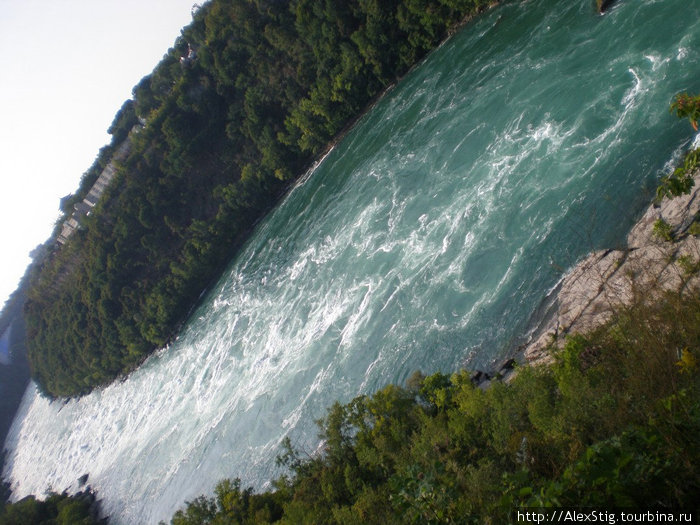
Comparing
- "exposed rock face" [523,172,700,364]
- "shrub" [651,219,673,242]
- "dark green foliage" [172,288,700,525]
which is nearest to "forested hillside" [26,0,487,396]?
"exposed rock face" [523,172,700,364]

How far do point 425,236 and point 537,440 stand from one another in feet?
60.4

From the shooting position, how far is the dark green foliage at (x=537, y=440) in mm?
4906

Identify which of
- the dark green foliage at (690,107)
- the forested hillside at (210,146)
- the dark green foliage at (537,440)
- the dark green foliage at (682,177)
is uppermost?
the forested hillside at (210,146)

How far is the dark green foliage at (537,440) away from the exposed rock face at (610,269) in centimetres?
256

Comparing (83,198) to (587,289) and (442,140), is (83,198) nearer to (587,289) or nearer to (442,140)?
(442,140)

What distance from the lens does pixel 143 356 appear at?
179 feet

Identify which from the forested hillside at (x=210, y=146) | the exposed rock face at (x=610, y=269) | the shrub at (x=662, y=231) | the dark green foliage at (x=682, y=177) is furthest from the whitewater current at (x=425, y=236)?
the dark green foliage at (x=682, y=177)

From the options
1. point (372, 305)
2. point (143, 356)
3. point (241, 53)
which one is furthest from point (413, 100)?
point (143, 356)

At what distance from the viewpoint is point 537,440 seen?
938cm

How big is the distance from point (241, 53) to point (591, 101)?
42.0 meters

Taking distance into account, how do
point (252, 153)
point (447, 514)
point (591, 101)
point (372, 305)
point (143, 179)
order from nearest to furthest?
1. point (447, 514)
2. point (591, 101)
3. point (372, 305)
4. point (252, 153)
5. point (143, 179)

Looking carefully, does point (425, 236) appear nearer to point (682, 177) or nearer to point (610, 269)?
point (610, 269)

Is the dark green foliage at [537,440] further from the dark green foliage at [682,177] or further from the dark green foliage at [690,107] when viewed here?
the dark green foliage at [690,107]

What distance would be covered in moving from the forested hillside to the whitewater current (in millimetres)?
3406
